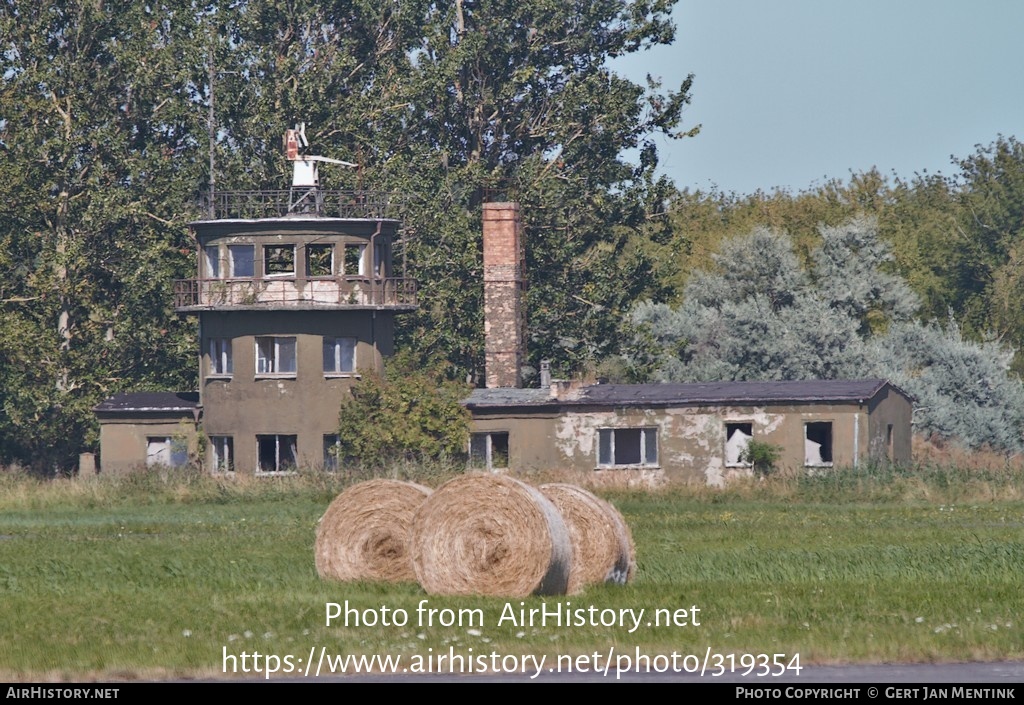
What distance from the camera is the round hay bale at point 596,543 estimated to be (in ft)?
79.5

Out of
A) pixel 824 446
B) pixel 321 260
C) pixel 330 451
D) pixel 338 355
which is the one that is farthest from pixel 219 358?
pixel 824 446

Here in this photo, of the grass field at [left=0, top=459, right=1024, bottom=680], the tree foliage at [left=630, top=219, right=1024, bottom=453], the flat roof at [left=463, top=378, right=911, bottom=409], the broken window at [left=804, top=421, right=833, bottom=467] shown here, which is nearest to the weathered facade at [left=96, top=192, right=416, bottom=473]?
the flat roof at [left=463, top=378, right=911, bottom=409]

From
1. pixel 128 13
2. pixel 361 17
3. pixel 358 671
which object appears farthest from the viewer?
pixel 361 17

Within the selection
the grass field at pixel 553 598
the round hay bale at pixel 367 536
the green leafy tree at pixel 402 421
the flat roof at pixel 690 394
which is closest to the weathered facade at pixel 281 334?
the green leafy tree at pixel 402 421

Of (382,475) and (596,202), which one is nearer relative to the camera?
(382,475)

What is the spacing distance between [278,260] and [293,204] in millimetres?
2483

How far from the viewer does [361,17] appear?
7238 centimetres

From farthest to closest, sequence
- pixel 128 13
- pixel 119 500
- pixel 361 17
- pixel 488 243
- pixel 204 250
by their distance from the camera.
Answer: pixel 361 17, pixel 128 13, pixel 488 243, pixel 204 250, pixel 119 500

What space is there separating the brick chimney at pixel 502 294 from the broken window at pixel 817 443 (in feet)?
35.8

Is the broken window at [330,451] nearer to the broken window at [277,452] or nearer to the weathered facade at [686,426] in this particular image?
the broken window at [277,452]

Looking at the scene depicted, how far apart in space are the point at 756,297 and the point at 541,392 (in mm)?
19599

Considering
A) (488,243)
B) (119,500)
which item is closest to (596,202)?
(488,243)

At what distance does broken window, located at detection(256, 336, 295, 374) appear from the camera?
188 ft
